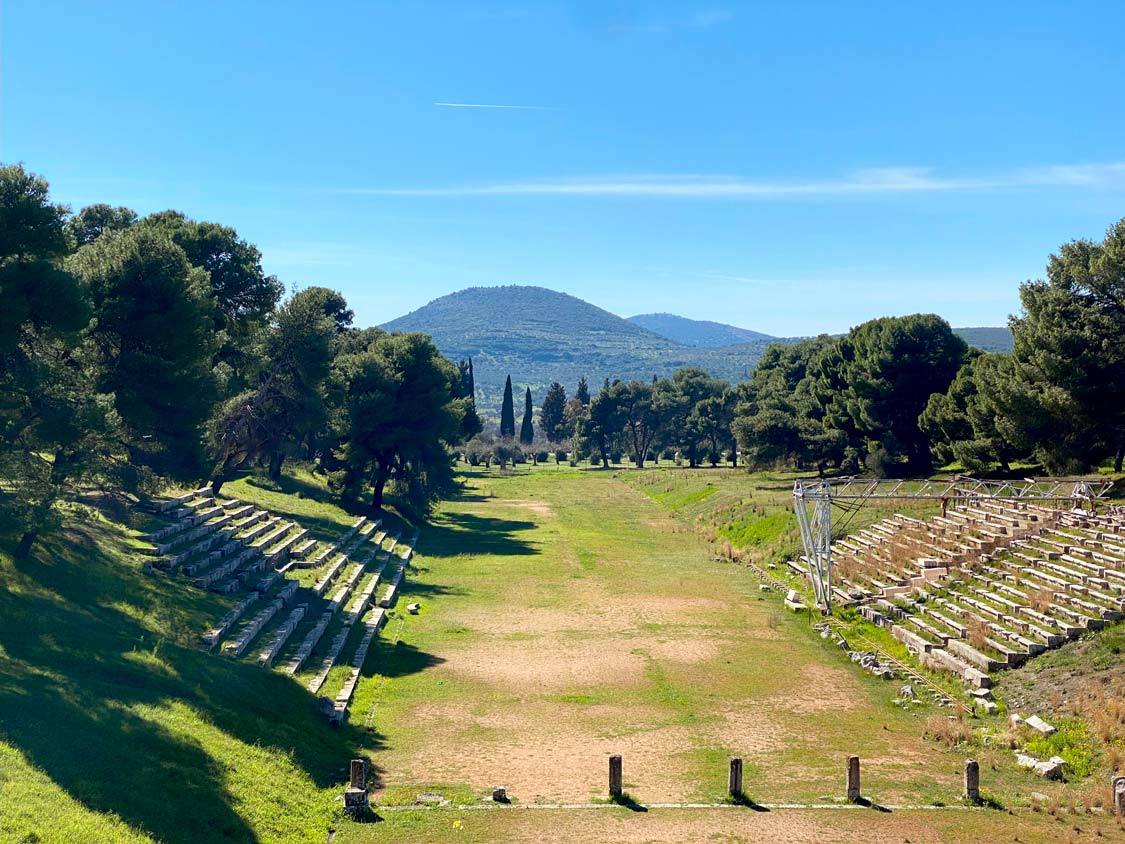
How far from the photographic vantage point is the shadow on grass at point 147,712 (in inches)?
654

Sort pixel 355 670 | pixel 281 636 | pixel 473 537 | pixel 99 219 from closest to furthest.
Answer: pixel 355 670, pixel 281 636, pixel 99 219, pixel 473 537

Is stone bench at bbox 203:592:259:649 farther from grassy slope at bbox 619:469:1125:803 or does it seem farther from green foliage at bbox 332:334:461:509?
green foliage at bbox 332:334:461:509

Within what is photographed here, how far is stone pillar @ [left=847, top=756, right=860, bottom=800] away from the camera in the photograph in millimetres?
19545

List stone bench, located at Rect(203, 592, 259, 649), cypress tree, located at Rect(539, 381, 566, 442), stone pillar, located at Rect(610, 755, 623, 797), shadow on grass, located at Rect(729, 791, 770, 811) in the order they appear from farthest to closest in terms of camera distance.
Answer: cypress tree, located at Rect(539, 381, 566, 442)
stone bench, located at Rect(203, 592, 259, 649)
stone pillar, located at Rect(610, 755, 623, 797)
shadow on grass, located at Rect(729, 791, 770, 811)

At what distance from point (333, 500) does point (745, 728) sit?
41903 mm

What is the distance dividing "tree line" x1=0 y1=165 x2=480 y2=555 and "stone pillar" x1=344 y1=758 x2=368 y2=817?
11.2 m

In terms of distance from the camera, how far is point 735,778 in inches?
785

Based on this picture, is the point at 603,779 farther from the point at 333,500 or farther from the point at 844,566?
the point at 333,500

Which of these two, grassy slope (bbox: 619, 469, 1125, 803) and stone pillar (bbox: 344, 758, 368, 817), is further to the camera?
grassy slope (bbox: 619, 469, 1125, 803)

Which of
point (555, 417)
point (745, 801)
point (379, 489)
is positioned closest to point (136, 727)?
point (745, 801)

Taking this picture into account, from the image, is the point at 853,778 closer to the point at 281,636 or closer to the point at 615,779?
the point at 615,779

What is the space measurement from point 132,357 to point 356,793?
19.3m

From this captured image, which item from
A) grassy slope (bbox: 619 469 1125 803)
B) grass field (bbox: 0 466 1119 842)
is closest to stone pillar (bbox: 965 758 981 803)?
grass field (bbox: 0 466 1119 842)

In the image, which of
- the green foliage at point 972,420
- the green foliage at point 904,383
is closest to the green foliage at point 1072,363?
the green foliage at point 972,420
